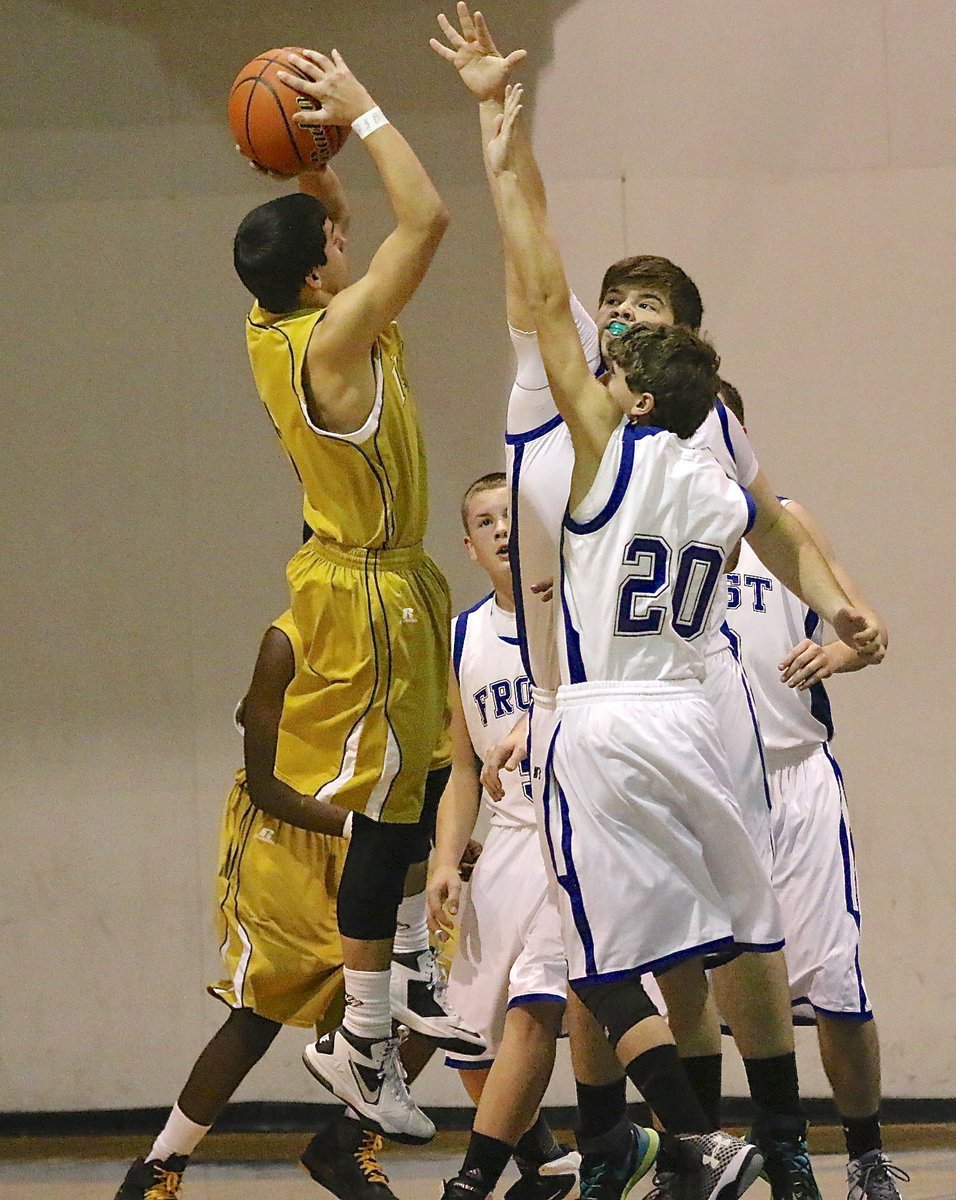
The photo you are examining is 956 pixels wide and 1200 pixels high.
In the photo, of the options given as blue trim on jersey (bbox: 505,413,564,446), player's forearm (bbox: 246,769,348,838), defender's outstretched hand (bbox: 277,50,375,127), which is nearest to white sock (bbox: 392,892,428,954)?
player's forearm (bbox: 246,769,348,838)

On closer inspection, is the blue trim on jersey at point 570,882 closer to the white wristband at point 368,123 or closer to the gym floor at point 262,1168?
the white wristband at point 368,123

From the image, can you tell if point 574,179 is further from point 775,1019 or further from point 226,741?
point 775,1019

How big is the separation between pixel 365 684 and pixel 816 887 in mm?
1300

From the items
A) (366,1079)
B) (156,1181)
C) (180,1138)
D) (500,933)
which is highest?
(500,933)

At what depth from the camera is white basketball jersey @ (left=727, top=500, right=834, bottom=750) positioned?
431 cm

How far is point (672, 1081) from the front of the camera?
3.13 m

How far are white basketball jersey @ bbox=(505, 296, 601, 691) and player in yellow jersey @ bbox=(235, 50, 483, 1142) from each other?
32 centimetres

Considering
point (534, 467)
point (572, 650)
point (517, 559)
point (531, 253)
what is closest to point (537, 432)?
point (534, 467)

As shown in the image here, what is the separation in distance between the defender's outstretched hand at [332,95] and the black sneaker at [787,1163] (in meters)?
2.42

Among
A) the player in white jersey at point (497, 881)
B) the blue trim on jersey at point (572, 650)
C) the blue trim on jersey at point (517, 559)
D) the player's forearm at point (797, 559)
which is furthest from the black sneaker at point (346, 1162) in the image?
the player's forearm at point (797, 559)

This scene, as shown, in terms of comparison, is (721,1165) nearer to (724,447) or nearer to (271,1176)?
(724,447)

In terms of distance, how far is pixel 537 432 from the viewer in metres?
3.58

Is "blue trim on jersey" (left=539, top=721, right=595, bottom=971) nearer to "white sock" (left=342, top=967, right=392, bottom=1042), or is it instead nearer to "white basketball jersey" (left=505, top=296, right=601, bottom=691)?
"white basketball jersey" (left=505, top=296, right=601, bottom=691)

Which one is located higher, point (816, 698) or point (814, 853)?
point (816, 698)
